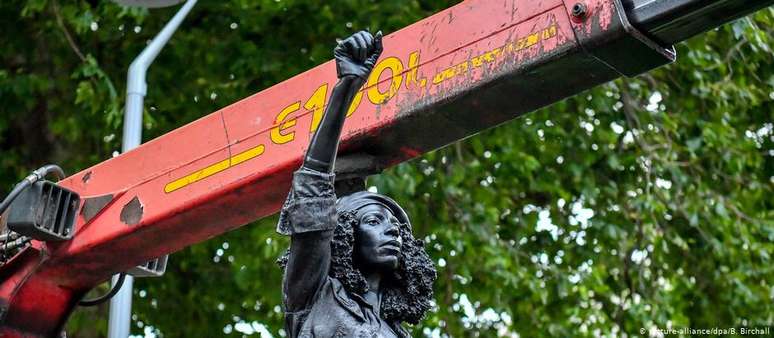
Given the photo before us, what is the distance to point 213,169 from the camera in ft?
20.6

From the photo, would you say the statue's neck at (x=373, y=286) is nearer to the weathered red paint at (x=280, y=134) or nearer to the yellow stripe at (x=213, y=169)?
the weathered red paint at (x=280, y=134)

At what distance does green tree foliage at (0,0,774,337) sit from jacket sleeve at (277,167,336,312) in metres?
6.59

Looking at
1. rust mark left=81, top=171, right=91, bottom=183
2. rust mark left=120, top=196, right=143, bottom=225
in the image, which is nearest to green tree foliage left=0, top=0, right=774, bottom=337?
rust mark left=81, top=171, right=91, bottom=183

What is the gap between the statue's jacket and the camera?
4.82m

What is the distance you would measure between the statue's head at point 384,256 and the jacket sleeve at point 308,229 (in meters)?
0.13

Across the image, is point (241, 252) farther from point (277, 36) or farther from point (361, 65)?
point (361, 65)

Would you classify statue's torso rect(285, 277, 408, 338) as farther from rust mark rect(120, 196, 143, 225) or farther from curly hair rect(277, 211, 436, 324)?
rust mark rect(120, 196, 143, 225)

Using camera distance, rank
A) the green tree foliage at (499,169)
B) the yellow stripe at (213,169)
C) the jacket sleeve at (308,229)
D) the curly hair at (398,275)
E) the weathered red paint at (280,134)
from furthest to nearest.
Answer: the green tree foliage at (499,169) → the yellow stripe at (213,169) → the weathered red paint at (280,134) → the curly hair at (398,275) → the jacket sleeve at (308,229)

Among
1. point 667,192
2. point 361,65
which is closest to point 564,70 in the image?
point 361,65

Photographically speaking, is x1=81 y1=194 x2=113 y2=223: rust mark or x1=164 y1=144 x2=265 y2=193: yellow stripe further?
x1=81 y1=194 x2=113 y2=223: rust mark

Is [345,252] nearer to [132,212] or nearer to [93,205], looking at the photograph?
[132,212]

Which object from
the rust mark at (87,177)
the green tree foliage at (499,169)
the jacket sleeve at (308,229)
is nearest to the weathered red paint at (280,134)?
the rust mark at (87,177)

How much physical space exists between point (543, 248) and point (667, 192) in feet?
3.94

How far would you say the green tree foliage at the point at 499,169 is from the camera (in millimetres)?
12211
